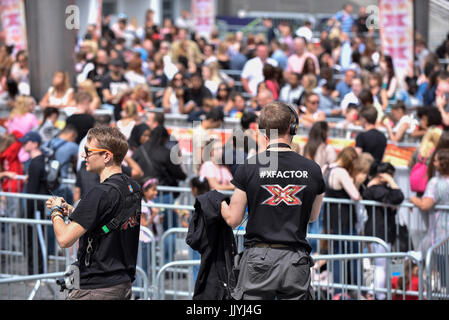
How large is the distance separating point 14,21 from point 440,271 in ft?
42.9

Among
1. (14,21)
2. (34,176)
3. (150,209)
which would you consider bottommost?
(150,209)

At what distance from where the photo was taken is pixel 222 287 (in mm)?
5859

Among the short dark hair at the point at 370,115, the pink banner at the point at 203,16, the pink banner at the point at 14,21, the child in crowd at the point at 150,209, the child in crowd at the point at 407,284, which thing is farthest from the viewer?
the pink banner at the point at 203,16

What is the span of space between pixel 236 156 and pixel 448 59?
579 inches

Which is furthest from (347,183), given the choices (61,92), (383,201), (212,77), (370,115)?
(212,77)

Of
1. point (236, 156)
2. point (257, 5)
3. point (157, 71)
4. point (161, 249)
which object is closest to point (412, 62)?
point (157, 71)

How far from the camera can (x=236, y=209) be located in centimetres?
544

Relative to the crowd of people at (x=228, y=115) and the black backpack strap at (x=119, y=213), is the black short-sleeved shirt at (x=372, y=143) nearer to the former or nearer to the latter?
the crowd of people at (x=228, y=115)

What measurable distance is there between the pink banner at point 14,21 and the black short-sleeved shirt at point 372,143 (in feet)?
31.7

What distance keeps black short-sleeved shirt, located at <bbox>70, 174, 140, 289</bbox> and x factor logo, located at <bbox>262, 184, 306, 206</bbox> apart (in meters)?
0.91

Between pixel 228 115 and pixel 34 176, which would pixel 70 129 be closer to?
pixel 34 176

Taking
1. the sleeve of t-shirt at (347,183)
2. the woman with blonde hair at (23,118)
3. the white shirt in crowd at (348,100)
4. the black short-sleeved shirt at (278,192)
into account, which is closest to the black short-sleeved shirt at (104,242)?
the black short-sleeved shirt at (278,192)

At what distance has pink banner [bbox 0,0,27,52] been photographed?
58.5 feet

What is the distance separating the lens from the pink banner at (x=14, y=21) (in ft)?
58.5
